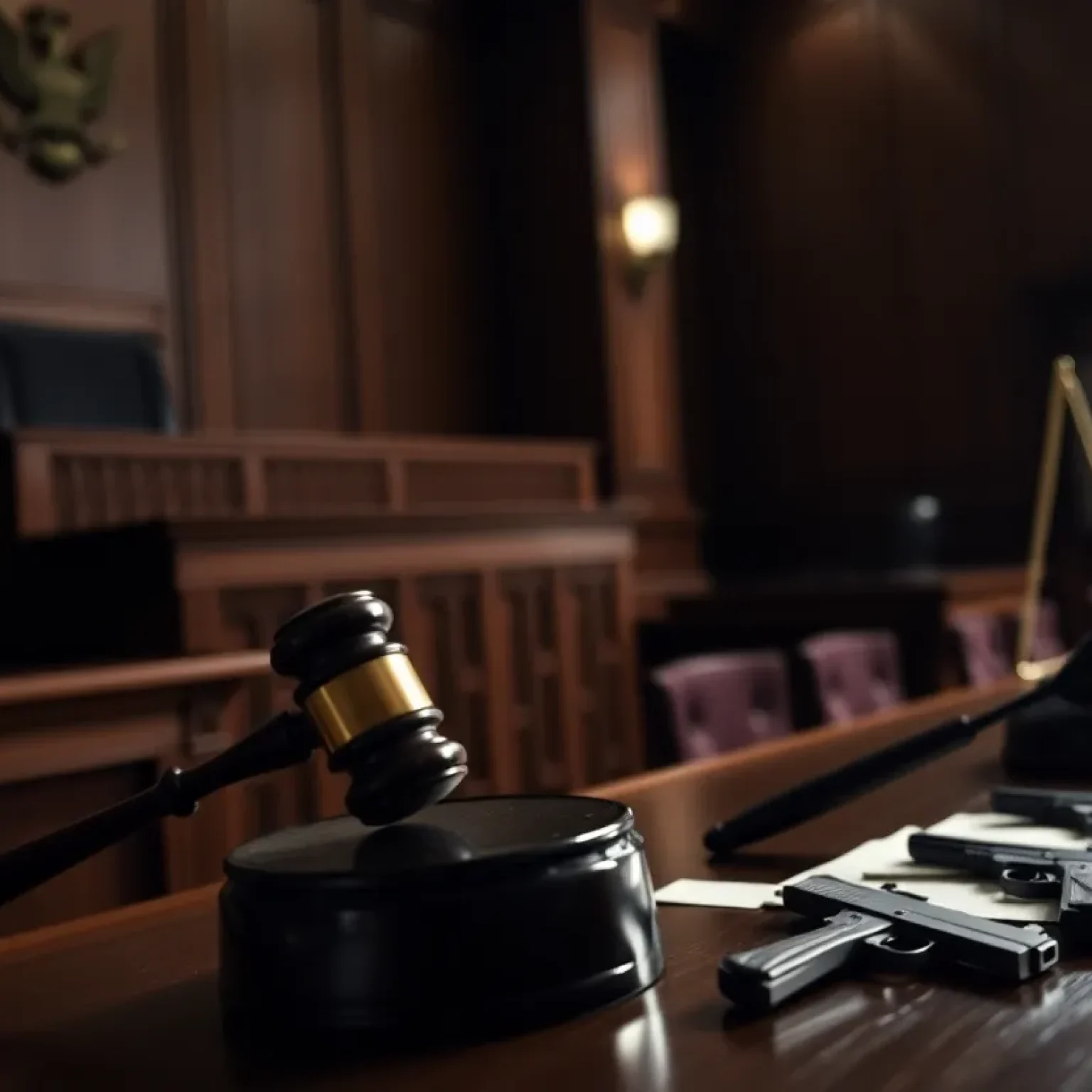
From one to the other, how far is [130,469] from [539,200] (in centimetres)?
332

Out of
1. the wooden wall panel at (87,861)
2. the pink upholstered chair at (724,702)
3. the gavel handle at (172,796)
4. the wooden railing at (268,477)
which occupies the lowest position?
the wooden wall panel at (87,861)

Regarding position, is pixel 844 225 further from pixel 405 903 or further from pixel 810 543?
pixel 405 903

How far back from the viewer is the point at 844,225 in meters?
7.25

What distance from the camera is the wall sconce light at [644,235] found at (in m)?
6.50

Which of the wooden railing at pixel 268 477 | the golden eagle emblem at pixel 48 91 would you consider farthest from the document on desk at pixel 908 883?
the golden eagle emblem at pixel 48 91

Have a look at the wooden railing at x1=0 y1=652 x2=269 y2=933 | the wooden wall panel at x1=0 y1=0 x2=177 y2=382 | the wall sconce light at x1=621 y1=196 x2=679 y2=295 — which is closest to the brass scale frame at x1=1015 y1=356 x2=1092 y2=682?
the wooden railing at x1=0 y1=652 x2=269 y2=933

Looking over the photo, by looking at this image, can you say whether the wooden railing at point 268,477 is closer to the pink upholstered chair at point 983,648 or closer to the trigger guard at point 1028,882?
the pink upholstered chair at point 983,648

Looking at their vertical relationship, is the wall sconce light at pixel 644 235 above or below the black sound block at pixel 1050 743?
above

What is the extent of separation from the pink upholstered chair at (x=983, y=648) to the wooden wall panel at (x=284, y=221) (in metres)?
3.32

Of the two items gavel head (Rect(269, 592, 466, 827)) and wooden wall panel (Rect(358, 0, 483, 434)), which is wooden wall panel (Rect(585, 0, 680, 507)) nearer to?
wooden wall panel (Rect(358, 0, 483, 434))

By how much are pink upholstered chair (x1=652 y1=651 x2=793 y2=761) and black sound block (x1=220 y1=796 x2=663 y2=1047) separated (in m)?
1.49

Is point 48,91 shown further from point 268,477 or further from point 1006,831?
point 1006,831

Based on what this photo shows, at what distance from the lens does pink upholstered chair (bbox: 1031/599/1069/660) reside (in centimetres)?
417

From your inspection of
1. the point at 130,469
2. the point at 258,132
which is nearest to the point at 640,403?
the point at 258,132
